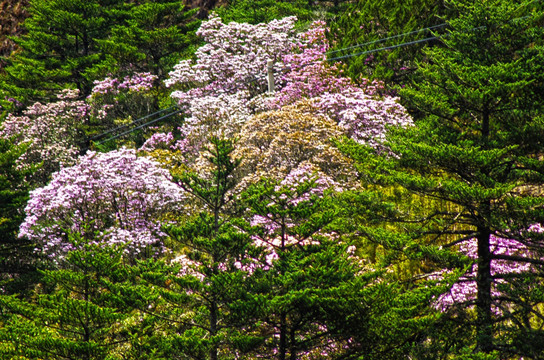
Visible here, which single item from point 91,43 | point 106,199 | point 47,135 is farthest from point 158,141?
point 91,43

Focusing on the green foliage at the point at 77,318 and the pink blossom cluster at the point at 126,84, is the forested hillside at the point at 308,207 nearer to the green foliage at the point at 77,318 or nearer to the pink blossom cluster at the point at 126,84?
the green foliage at the point at 77,318

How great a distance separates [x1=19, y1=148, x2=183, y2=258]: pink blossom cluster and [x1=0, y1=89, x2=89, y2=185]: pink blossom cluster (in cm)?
469

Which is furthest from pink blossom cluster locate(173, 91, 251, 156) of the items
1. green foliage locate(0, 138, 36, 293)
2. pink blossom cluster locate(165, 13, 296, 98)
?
green foliage locate(0, 138, 36, 293)

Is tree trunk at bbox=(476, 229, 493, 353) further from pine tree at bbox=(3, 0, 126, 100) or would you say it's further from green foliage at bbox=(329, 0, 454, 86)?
pine tree at bbox=(3, 0, 126, 100)

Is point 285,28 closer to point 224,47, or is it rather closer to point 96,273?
point 224,47

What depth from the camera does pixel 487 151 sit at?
8688 mm

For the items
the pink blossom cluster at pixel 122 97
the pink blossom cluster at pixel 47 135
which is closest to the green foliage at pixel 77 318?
the pink blossom cluster at pixel 47 135

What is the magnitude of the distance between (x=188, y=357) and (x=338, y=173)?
6686mm

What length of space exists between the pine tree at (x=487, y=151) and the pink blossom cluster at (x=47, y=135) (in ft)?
44.8

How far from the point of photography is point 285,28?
23.2m

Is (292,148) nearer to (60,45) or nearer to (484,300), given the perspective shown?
(484,300)

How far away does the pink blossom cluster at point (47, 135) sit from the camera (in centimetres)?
2117

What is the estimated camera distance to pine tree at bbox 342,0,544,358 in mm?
8664

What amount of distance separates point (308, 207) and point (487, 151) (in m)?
2.86
